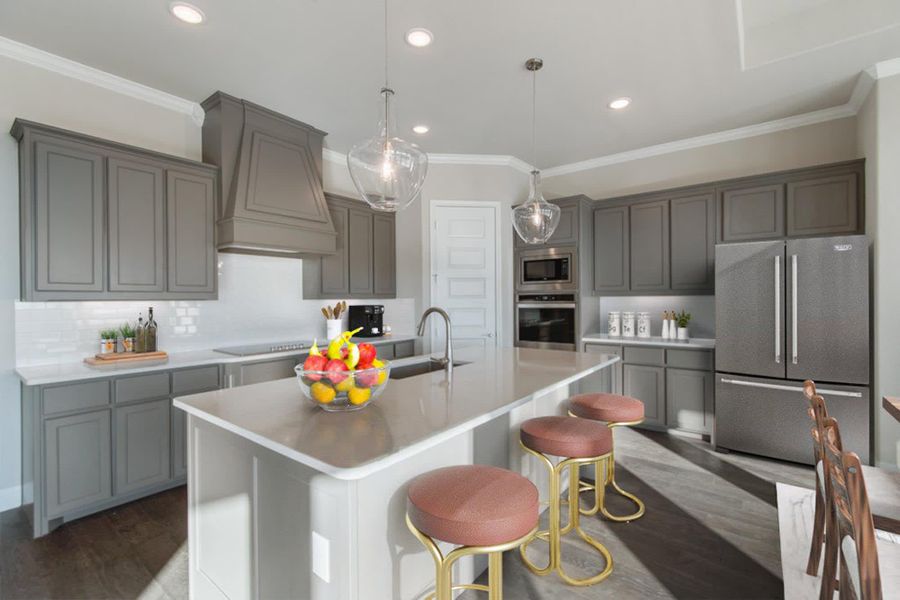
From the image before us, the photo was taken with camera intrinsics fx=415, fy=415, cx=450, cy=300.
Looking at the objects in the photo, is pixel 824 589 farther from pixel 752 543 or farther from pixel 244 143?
pixel 244 143

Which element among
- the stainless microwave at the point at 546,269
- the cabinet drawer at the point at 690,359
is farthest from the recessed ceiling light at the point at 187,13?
the cabinet drawer at the point at 690,359

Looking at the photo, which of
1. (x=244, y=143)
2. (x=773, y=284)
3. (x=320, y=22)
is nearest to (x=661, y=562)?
(x=773, y=284)

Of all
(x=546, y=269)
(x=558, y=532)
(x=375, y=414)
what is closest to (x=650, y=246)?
(x=546, y=269)

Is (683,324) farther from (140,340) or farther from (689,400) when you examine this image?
(140,340)

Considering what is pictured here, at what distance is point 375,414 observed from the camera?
58.6 inches

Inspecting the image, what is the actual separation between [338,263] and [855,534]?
13.3ft

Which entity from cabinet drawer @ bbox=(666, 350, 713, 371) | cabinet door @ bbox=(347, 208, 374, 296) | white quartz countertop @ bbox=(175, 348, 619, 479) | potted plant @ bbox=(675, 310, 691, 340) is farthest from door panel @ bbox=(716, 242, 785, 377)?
cabinet door @ bbox=(347, 208, 374, 296)

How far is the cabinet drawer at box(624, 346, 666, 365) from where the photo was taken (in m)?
4.01

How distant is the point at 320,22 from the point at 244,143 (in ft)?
4.49

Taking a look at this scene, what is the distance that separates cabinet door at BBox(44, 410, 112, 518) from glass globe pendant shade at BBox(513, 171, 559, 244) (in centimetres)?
299

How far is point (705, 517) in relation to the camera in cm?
246

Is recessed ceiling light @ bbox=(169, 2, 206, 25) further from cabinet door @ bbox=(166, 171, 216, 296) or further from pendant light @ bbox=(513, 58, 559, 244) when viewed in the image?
pendant light @ bbox=(513, 58, 559, 244)

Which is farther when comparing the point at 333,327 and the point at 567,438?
the point at 333,327

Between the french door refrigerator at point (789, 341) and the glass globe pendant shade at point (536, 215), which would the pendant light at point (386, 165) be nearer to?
the glass globe pendant shade at point (536, 215)
